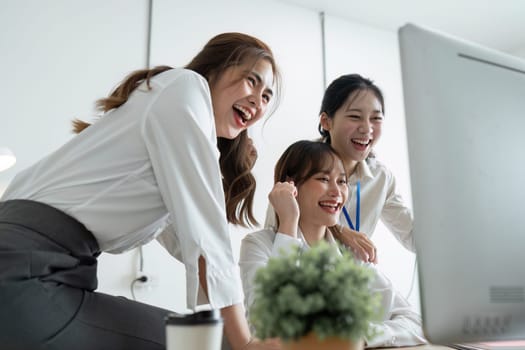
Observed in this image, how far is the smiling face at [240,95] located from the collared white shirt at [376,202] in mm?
394

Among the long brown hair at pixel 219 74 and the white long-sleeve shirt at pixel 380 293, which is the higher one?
the long brown hair at pixel 219 74

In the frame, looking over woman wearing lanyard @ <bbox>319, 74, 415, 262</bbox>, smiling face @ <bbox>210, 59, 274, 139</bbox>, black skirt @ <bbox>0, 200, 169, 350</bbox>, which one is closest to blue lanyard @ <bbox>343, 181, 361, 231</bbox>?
woman wearing lanyard @ <bbox>319, 74, 415, 262</bbox>

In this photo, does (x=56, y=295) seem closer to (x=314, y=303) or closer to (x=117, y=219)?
(x=117, y=219)

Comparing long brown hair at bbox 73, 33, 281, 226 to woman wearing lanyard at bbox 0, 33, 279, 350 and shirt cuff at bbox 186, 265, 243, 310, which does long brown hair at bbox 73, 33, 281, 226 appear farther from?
shirt cuff at bbox 186, 265, 243, 310

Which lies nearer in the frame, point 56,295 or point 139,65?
point 56,295

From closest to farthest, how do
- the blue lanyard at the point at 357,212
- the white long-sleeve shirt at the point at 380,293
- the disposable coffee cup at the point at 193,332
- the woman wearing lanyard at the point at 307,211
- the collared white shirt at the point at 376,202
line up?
the disposable coffee cup at the point at 193,332 < the white long-sleeve shirt at the point at 380,293 < the woman wearing lanyard at the point at 307,211 < the blue lanyard at the point at 357,212 < the collared white shirt at the point at 376,202

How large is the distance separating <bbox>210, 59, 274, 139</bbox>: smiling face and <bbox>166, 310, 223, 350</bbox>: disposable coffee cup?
759 mm

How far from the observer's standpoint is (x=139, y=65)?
2.56 metres

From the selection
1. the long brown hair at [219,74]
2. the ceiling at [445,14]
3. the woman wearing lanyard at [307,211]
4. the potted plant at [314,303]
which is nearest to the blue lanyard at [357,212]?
the woman wearing lanyard at [307,211]

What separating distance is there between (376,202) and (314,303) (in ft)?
4.79

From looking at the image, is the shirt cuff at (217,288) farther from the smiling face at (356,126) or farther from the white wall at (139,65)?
the white wall at (139,65)

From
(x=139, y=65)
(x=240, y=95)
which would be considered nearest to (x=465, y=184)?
(x=240, y=95)

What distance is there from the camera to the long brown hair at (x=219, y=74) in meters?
1.12

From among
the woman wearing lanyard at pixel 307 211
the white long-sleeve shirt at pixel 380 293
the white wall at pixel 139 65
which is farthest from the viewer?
the white wall at pixel 139 65
